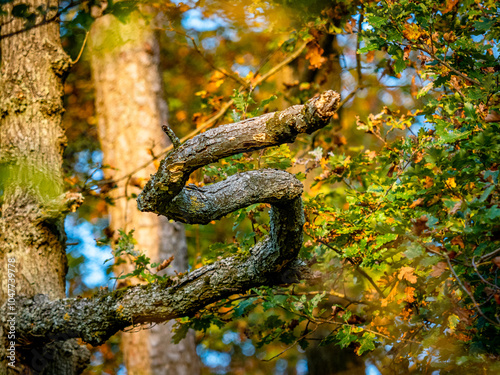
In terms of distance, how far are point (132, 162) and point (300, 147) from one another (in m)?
1.78

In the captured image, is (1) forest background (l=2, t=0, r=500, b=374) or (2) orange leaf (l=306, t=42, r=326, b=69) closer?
(1) forest background (l=2, t=0, r=500, b=374)

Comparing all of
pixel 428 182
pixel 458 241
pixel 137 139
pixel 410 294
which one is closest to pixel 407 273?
pixel 410 294

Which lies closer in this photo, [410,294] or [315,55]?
[410,294]

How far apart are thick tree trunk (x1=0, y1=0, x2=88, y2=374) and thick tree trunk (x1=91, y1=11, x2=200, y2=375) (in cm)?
84

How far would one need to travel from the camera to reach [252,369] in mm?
9508

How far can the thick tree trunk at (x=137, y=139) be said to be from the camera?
454 centimetres

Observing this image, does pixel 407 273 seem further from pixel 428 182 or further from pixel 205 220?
pixel 205 220

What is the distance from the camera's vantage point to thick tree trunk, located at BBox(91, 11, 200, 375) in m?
4.54

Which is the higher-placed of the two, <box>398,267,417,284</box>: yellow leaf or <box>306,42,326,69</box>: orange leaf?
<box>306,42,326,69</box>: orange leaf

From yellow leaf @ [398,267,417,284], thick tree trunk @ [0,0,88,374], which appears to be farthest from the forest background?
thick tree trunk @ [0,0,88,374]

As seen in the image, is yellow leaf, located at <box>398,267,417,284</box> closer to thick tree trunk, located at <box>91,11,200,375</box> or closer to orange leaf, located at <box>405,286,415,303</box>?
orange leaf, located at <box>405,286,415,303</box>

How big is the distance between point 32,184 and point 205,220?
194cm

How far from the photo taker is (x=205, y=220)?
212 cm

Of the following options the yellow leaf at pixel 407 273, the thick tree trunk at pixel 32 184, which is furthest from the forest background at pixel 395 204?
the thick tree trunk at pixel 32 184
